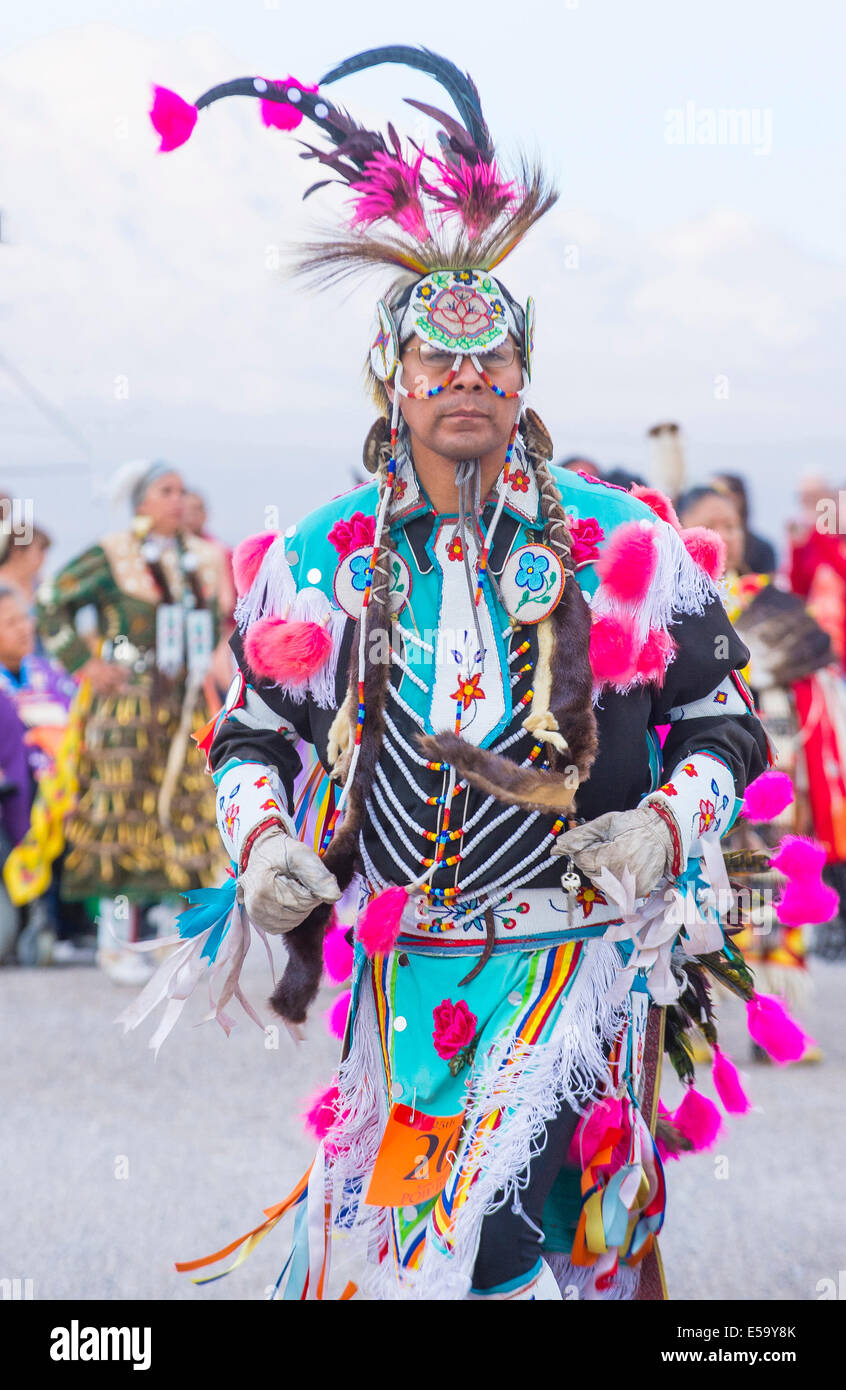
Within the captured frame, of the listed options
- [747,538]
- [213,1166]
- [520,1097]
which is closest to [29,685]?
[747,538]

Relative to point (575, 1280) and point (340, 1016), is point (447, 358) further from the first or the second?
point (575, 1280)

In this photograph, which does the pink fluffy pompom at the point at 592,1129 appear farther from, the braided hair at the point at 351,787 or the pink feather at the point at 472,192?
the pink feather at the point at 472,192

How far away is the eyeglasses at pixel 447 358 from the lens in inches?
123

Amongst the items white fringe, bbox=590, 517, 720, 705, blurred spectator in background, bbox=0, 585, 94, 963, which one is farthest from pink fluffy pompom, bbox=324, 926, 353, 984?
blurred spectator in background, bbox=0, 585, 94, 963

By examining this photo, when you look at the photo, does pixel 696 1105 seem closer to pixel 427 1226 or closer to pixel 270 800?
pixel 427 1226

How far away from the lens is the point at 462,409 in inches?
122

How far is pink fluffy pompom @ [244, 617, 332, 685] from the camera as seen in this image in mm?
3176

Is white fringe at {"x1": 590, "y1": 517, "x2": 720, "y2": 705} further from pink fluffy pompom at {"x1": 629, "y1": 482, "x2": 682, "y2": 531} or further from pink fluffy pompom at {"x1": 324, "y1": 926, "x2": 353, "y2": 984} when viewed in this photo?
pink fluffy pompom at {"x1": 324, "y1": 926, "x2": 353, "y2": 984}

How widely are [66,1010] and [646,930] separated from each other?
512 cm

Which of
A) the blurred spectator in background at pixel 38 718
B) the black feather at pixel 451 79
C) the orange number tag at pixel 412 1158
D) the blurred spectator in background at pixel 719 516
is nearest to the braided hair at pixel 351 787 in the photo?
the orange number tag at pixel 412 1158

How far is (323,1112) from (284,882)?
603 mm

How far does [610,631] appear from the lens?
10.2 feet
